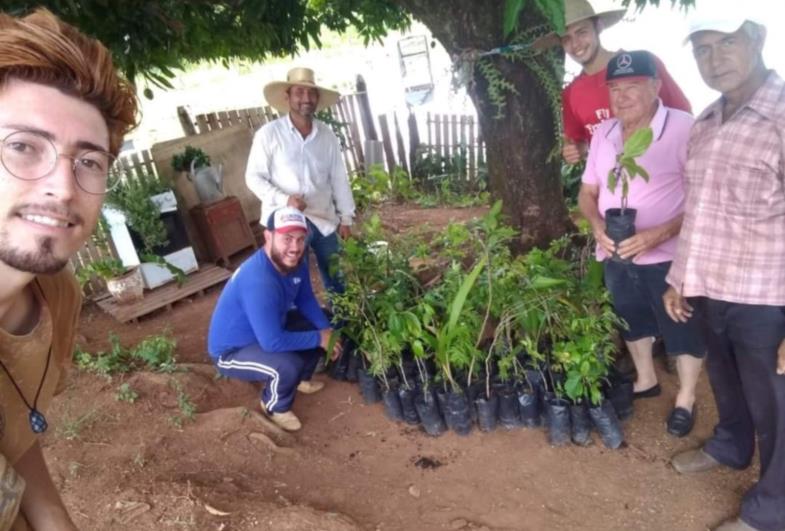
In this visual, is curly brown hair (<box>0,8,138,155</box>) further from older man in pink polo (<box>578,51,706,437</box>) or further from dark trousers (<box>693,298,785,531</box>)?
dark trousers (<box>693,298,785,531</box>)

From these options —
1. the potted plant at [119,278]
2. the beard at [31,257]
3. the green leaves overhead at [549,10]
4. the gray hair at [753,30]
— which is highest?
the green leaves overhead at [549,10]

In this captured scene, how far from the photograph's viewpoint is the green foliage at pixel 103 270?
509cm

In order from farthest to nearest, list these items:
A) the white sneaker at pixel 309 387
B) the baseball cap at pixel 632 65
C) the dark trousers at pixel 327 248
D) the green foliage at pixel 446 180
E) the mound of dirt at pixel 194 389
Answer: the green foliage at pixel 446 180
the dark trousers at pixel 327 248
the white sneaker at pixel 309 387
the mound of dirt at pixel 194 389
the baseball cap at pixel 632 65

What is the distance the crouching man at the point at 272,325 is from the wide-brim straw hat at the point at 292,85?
104cm

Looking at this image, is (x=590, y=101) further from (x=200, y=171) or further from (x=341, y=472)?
(x=200, y=171)

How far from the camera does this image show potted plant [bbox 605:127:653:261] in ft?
6.84

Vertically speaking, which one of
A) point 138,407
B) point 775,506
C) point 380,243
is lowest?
point 775,506

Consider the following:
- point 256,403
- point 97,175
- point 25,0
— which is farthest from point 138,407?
point 97,175

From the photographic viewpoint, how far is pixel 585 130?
2879 mm

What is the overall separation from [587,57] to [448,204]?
15.7 ft

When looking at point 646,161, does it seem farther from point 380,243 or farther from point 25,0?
point 25,0

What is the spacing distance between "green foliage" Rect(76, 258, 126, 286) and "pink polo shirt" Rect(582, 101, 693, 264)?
4.42m

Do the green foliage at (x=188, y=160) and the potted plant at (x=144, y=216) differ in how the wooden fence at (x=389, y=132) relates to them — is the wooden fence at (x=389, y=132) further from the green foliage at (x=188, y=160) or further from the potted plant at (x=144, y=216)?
the potted plant at (x=144, y=216)

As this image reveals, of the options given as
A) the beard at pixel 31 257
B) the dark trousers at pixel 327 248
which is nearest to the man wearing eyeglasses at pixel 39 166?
the beard at pixel 31 257
